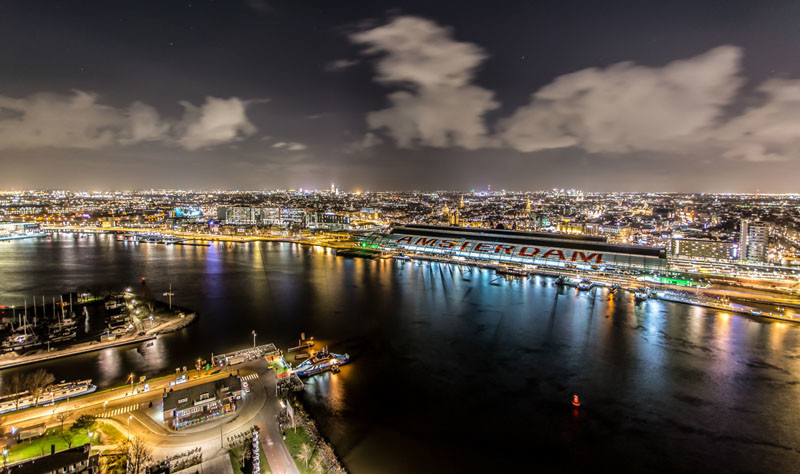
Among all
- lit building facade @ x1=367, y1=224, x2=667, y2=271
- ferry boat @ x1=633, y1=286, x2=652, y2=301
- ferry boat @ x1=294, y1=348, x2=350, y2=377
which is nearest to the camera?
ferry boat @ x1=294, y1=348, x2=350, y2=377

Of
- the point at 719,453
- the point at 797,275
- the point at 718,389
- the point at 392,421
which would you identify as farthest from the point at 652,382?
the point at 797,275

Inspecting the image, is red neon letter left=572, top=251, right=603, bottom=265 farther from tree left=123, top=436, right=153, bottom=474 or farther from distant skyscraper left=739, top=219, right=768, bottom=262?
tree left=123, top=436, right=153, bottom=474

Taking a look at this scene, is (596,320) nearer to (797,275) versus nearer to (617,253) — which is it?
(617,253)

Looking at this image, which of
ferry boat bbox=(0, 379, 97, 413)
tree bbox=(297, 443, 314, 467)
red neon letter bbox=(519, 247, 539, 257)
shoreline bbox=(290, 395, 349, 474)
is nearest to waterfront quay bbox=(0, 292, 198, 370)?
ferry boat bbox=(0, 379, 97, 413)

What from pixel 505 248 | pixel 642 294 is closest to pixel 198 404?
pixel 642 294

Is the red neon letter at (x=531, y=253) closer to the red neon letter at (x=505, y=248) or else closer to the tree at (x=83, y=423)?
the red neon letter at (x=505, y=248)

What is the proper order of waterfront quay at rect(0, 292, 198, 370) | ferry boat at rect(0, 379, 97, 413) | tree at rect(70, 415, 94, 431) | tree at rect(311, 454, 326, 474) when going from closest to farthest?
tree at rect(311, 454, 326, 474) → tree at rect(70, 415, 94, 431) → ferry boat at rect(0, 379, 97, 413) → waterfront quay at rect(0, 292, 198, 370)
